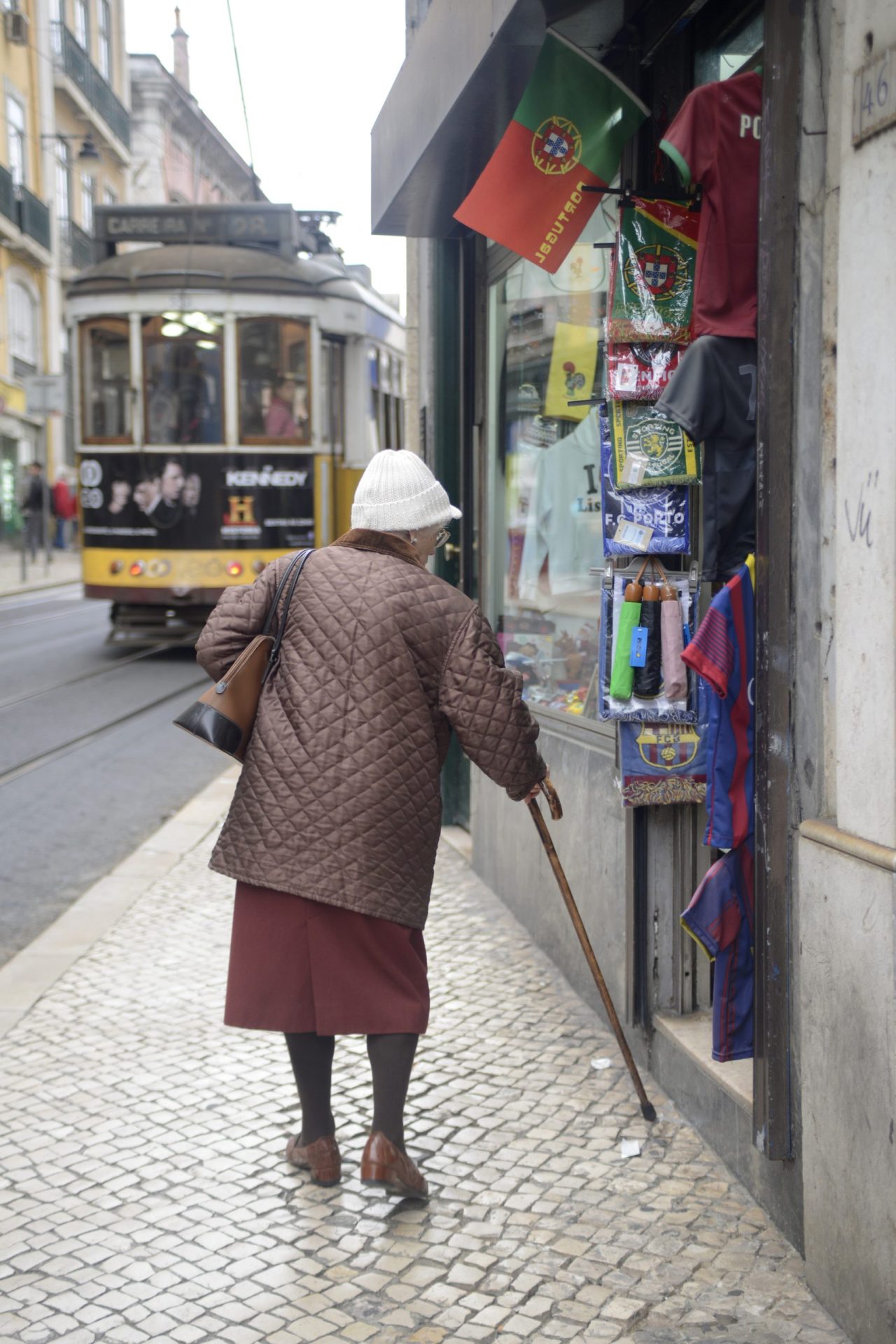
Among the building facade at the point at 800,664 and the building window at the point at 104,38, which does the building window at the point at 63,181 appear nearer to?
the building window at the point at 104,38

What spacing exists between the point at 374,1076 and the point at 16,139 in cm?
3608

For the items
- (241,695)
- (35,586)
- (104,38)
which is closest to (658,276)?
(241,695)

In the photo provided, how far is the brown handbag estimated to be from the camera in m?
3.35

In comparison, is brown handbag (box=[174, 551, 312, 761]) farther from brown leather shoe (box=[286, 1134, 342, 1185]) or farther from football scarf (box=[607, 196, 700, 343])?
football scarf (box=[607, 196, 700, 343])

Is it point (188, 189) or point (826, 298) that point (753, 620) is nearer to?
point (826, 298)

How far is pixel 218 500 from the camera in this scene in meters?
14.0

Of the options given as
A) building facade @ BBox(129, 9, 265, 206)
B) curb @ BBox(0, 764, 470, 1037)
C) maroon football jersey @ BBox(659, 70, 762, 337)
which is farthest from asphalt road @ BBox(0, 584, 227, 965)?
building facade @ BBox(129, 9, 265, 206)

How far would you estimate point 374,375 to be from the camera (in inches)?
591

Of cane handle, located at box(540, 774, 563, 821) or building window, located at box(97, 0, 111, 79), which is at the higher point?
building window, located at box(97, 0, 111, 79)

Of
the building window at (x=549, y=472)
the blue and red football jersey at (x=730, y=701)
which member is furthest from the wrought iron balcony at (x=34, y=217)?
the blue and red football jersey at (x=730, y=701)

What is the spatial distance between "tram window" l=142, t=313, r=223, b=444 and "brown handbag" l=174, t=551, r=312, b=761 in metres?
10.7

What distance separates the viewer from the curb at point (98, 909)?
16.7 ft

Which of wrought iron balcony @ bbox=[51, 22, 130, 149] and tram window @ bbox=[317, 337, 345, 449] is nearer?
tram window @ bbox=[317, 337, 345, 449]

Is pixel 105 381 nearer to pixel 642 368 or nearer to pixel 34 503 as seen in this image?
pixel 642 368
